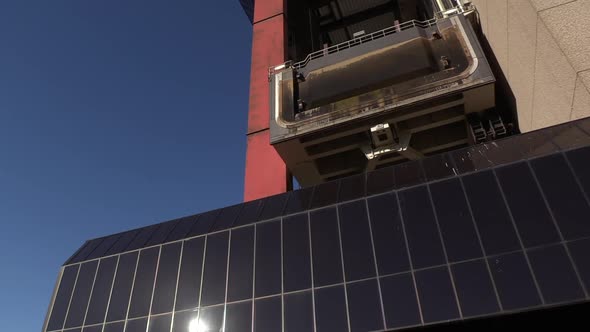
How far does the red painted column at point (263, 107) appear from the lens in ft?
67.9

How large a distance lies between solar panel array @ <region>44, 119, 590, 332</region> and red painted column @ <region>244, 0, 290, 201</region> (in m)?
4.89

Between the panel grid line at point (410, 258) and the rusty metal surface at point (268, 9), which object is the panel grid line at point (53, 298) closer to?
the panel grid line at point (410, 258)

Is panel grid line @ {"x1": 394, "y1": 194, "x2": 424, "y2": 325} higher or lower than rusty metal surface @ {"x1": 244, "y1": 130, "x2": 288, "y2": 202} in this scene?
higher

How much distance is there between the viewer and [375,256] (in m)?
12.0

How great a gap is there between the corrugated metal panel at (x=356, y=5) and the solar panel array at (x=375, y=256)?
22.9 metres

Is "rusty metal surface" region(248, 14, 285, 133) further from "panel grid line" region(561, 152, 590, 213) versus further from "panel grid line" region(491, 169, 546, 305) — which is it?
A: "panel grid line" region(561, 152, 590, 213)

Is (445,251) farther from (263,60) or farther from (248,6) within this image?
(248,6)

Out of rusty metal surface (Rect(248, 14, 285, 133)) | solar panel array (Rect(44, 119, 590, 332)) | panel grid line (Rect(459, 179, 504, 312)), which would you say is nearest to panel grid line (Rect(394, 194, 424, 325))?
solar panel array (Rect(44, 119, 590, 332))

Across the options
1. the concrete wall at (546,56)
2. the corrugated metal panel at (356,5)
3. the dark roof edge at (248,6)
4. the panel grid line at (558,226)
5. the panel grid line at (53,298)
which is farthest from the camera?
the dark roof edge at (248,6)

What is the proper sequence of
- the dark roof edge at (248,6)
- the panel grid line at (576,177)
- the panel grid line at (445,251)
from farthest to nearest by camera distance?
the dark roof edge at (248,6) → the panel grid line at (576,177) → the panel grid line at (445,251)

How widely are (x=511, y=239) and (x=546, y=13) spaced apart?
6854mm

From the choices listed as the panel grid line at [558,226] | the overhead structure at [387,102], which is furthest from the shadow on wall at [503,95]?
the panel grid line at [558,226]

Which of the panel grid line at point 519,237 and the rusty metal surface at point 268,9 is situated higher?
the rusty metal surface at point 268,9

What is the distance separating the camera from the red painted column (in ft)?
67.9
